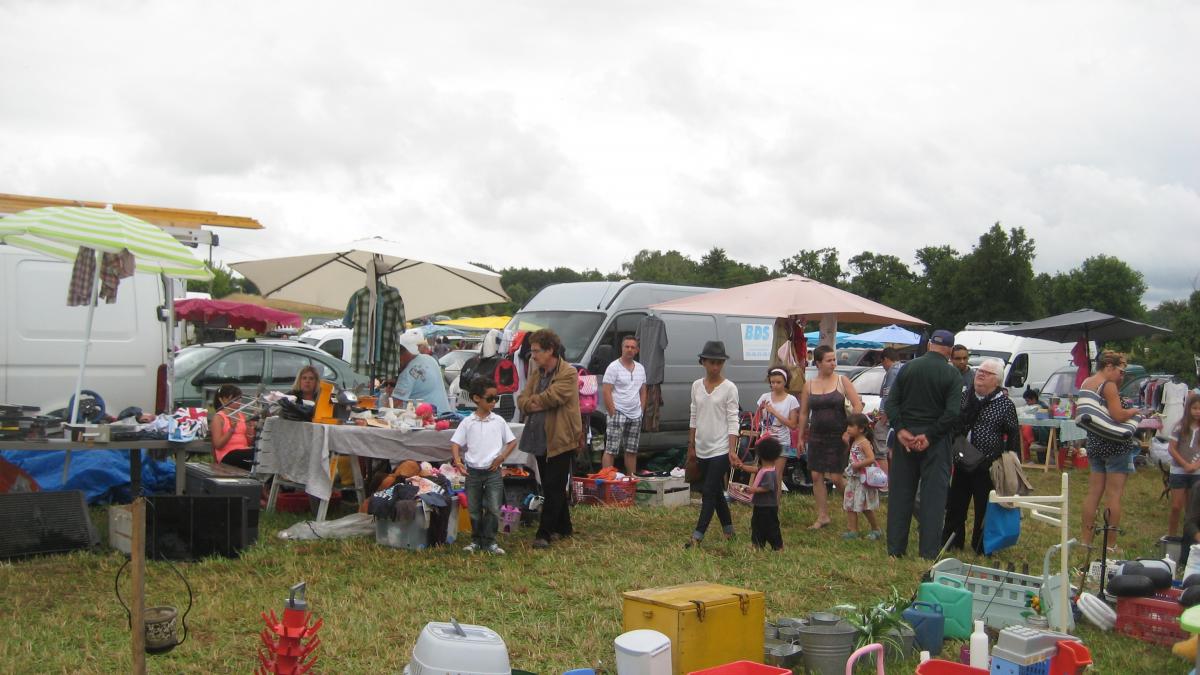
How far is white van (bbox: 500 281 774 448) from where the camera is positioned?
1223 cm

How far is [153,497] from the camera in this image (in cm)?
655

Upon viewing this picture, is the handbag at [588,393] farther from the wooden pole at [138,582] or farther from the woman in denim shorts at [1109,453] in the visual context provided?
the wooden pole at [138,582]

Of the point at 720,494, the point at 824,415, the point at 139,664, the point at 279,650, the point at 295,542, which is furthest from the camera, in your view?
the point at 824,415

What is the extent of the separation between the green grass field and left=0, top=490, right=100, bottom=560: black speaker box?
22cm

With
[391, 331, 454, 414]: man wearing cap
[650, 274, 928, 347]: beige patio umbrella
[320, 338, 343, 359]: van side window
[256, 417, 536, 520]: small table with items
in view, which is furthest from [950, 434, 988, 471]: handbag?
[320, 338, 343, 359]: van side window

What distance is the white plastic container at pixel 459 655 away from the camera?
3521 millimetres

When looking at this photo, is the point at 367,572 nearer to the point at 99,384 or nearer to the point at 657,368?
the point at 99,384

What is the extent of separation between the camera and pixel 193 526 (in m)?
6.58

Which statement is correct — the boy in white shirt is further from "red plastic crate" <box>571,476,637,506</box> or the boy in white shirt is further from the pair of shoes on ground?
"red plastic crate" <box>571,476,637,506</box>

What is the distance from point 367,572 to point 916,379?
4317mm

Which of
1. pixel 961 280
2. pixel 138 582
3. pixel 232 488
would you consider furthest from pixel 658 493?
pixel 961 280

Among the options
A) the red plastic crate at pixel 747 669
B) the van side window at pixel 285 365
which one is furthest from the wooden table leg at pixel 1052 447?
the red plastic crate at pixel 747 669

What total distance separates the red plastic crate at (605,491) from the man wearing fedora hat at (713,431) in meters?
1.93

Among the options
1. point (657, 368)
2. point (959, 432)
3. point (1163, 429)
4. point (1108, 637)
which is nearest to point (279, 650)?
point (1108, 637)
